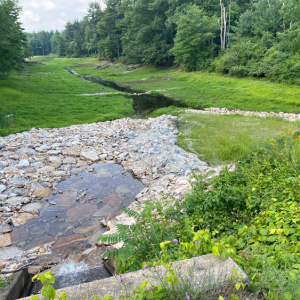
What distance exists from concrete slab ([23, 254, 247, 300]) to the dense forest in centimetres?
2932

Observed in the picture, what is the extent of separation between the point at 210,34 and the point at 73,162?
4261cm

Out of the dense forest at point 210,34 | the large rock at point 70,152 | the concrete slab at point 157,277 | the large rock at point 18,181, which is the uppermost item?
the dense forest at point 210,34

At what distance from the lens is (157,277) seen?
2.90 metres

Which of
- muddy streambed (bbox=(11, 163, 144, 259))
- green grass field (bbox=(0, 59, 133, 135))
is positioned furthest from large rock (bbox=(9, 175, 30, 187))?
green grass field (bbox=(0, 59, 133, 135))

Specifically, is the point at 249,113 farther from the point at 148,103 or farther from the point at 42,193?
the point at 42,193

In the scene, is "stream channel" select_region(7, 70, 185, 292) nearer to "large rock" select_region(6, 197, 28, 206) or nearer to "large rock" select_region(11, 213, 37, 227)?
"large rock" select_region(11, 213, 37, 227)

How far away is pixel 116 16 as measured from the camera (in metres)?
73.8

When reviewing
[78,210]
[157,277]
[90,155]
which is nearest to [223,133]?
[90,155]

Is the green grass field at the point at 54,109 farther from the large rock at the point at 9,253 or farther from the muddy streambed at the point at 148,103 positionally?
the large rock at the point at 9,253

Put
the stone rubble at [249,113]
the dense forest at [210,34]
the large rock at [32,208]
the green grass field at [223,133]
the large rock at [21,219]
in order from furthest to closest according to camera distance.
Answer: the dense forest at [210,34]
the stone rubble at [249,113]
the green grass field at [223,133]
the large rock at [32,208]
the large rock at [21,219]

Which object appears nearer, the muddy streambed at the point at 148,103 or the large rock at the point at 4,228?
the large rock at the point at 4,228

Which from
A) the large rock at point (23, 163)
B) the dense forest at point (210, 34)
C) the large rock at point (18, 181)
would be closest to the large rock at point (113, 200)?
the large rock at point (18, 181)

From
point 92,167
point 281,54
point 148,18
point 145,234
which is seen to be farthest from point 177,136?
point 148,18

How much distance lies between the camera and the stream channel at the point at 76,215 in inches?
227
